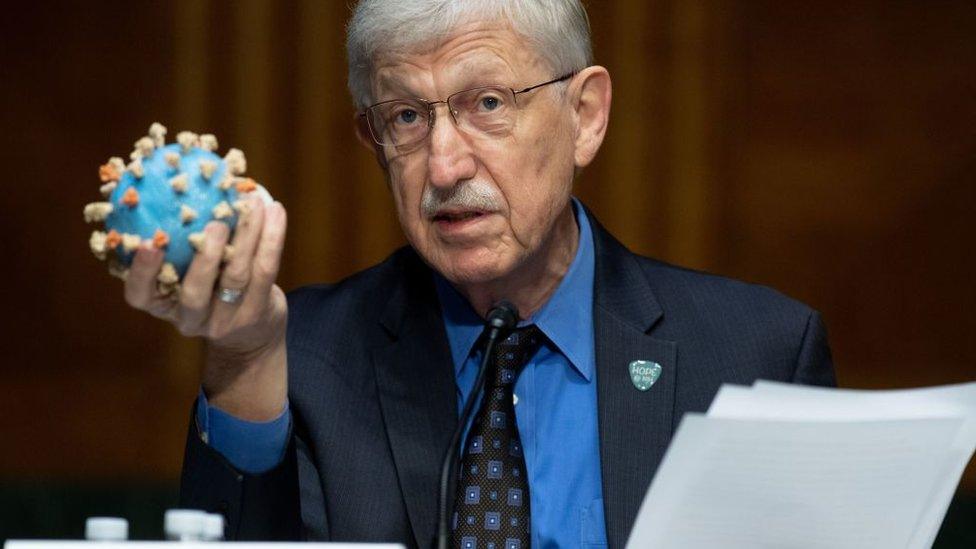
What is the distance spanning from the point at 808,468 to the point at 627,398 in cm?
64

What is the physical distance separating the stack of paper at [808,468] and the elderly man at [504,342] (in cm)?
49

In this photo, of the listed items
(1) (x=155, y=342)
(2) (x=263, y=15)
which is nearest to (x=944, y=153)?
(2) (x=263, y=15)

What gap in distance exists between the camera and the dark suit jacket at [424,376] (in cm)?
230

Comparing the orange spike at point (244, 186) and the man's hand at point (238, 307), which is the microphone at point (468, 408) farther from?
the orange spike at point (244, 186)

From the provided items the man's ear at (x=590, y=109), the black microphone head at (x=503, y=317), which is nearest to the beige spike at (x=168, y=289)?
the black microphone head at (x=503, y=317)

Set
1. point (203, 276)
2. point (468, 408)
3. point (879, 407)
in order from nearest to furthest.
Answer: point (203, 276), point (879, 407), point (468, 408)

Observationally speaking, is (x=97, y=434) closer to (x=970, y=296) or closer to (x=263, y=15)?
(x=263, y=15)

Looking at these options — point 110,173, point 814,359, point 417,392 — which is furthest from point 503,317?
point 814,359

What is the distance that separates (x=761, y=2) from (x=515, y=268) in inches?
84.4

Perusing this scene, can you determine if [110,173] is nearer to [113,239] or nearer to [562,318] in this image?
[113,239]

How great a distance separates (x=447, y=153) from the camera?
2.37 meters

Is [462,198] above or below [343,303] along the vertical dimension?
above

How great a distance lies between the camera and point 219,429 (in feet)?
6.68

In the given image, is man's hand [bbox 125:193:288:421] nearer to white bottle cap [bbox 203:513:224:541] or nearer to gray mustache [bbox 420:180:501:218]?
white bottle cap [bbox 203:513:224:541]
